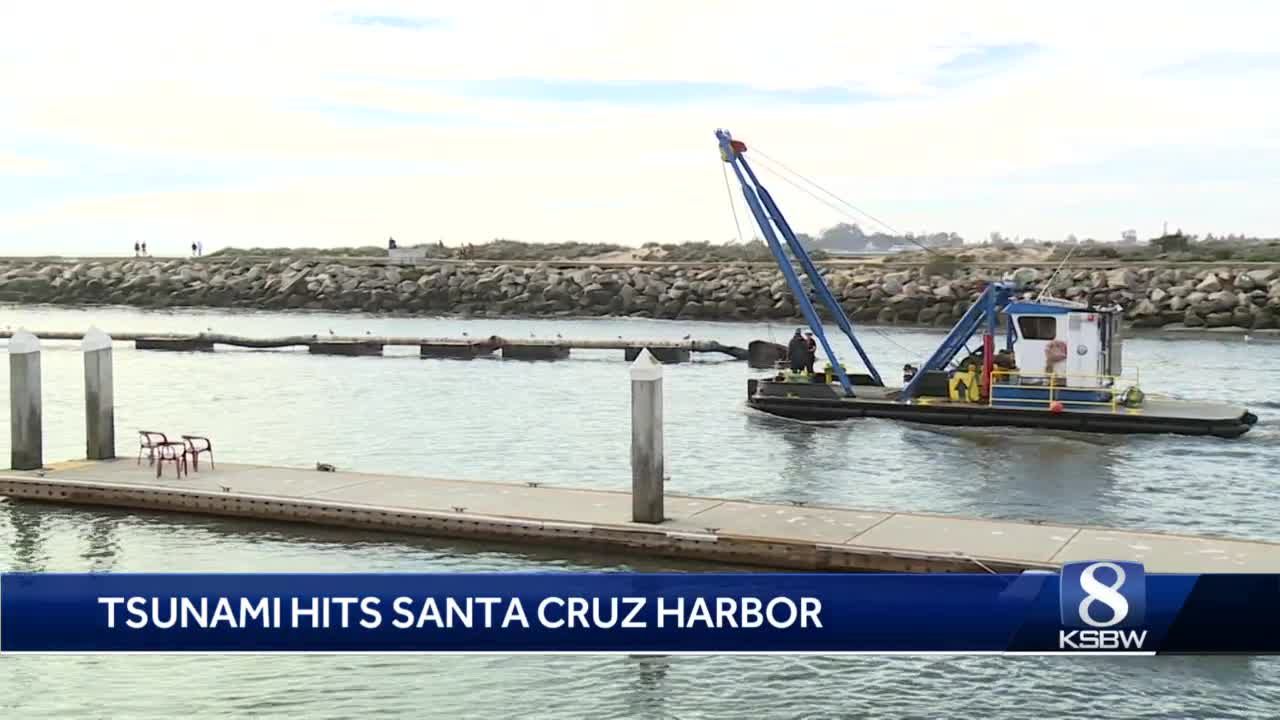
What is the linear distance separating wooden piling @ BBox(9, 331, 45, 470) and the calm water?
1718 mm

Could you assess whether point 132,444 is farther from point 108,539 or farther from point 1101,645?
point 1101,645

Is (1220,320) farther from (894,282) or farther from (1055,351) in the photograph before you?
(1055,351)

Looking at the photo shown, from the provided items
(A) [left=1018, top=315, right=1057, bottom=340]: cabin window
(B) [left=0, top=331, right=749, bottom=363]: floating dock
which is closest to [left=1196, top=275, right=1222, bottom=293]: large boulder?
(B) [left=0, top=331, right=749, bottom=363]: floating dock

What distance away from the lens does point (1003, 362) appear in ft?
117

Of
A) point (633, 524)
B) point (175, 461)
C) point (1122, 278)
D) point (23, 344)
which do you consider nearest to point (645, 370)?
point (633, 524)

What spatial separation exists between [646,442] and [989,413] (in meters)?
18.2

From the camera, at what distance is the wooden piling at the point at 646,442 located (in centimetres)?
1828

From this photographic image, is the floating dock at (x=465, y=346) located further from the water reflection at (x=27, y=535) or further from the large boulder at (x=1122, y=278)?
the water reflection at (x=27, y=535)

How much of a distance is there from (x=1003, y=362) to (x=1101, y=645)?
84.6 ft

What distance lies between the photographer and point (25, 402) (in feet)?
76.0

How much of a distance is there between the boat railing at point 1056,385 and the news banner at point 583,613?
24442 mm

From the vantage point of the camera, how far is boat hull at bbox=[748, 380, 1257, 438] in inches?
1277

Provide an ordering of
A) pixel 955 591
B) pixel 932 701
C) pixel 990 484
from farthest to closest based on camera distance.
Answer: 1. pixel 990 484
2. pixel 932 701
3. pixel 955 591

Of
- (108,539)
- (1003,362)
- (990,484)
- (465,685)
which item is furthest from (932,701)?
(1003,362)
